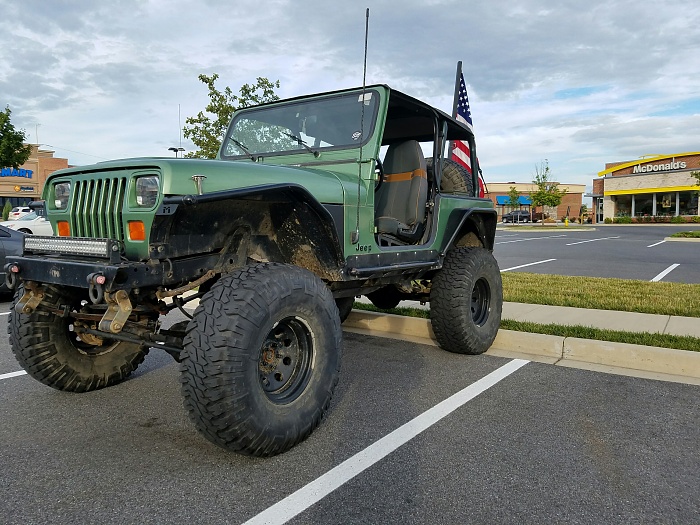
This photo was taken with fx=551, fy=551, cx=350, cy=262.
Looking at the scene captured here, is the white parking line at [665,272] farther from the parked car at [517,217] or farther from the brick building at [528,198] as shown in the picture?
the brick building at [528,198]

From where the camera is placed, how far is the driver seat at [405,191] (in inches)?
188

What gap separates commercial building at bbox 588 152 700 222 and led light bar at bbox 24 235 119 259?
51.6 metres

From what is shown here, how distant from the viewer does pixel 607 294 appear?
7625 mm

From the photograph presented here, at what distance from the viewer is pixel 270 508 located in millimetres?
2471

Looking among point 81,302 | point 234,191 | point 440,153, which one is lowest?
point 81,302

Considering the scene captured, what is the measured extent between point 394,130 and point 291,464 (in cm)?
358

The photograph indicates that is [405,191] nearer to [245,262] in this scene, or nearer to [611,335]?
[245,262]

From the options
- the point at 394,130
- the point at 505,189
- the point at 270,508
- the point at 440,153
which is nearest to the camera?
the point at 270,508

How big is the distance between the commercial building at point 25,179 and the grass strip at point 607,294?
161 feet

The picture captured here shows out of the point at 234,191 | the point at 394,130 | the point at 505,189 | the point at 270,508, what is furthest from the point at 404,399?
the point at 505,189

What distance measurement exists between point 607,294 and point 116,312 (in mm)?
6789

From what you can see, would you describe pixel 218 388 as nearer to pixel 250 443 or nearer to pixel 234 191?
pixel 250 443

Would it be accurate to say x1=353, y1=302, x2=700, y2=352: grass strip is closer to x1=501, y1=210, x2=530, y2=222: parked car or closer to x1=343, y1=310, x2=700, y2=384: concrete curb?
x1=343, y1=310, x2=700, y2=384: concrete curb

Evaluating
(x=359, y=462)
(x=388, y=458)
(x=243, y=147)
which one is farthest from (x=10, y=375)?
(x=388, y=458)
